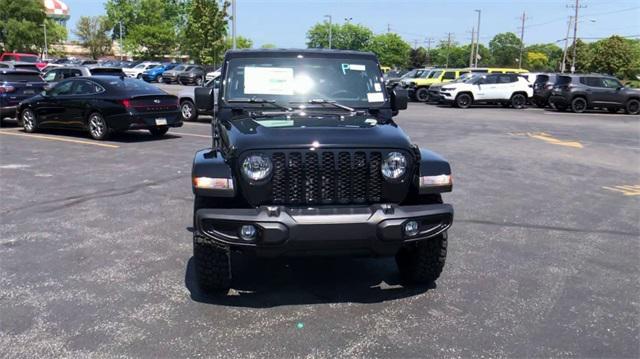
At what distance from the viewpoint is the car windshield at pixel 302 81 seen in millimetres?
5129

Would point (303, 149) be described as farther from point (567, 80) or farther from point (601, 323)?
point (567, 80)

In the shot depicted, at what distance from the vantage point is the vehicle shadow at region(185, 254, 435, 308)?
430 centimetres

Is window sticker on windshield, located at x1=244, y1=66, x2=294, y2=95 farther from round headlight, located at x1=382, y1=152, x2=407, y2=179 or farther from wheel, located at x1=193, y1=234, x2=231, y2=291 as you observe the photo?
Result: wheel, located at x1=193, y1=234, x2=231, y2=291

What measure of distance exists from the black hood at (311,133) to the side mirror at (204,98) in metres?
0.92

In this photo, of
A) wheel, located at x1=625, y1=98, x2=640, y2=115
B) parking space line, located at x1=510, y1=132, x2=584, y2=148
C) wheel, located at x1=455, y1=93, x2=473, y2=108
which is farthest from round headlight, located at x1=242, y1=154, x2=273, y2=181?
wheel, located at x1=625, y1=98, x2=640, y2=115

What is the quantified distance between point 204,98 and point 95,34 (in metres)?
112

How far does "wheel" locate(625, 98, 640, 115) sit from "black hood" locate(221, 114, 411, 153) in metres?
25.1

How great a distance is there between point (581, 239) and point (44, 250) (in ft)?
17.7

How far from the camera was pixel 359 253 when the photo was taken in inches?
151

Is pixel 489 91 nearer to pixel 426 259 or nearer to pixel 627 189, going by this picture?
pixel 627 189

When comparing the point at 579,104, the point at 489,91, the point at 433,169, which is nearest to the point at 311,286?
the point at 433,169

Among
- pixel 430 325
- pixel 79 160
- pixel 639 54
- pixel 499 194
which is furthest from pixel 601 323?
pixel 639 54

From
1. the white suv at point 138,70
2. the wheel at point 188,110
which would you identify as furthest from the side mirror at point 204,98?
the white suv at point 138,70

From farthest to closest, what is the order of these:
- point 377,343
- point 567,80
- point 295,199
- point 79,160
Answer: point 567,80 → point 79,160 → point 295,199 → point 377,343
